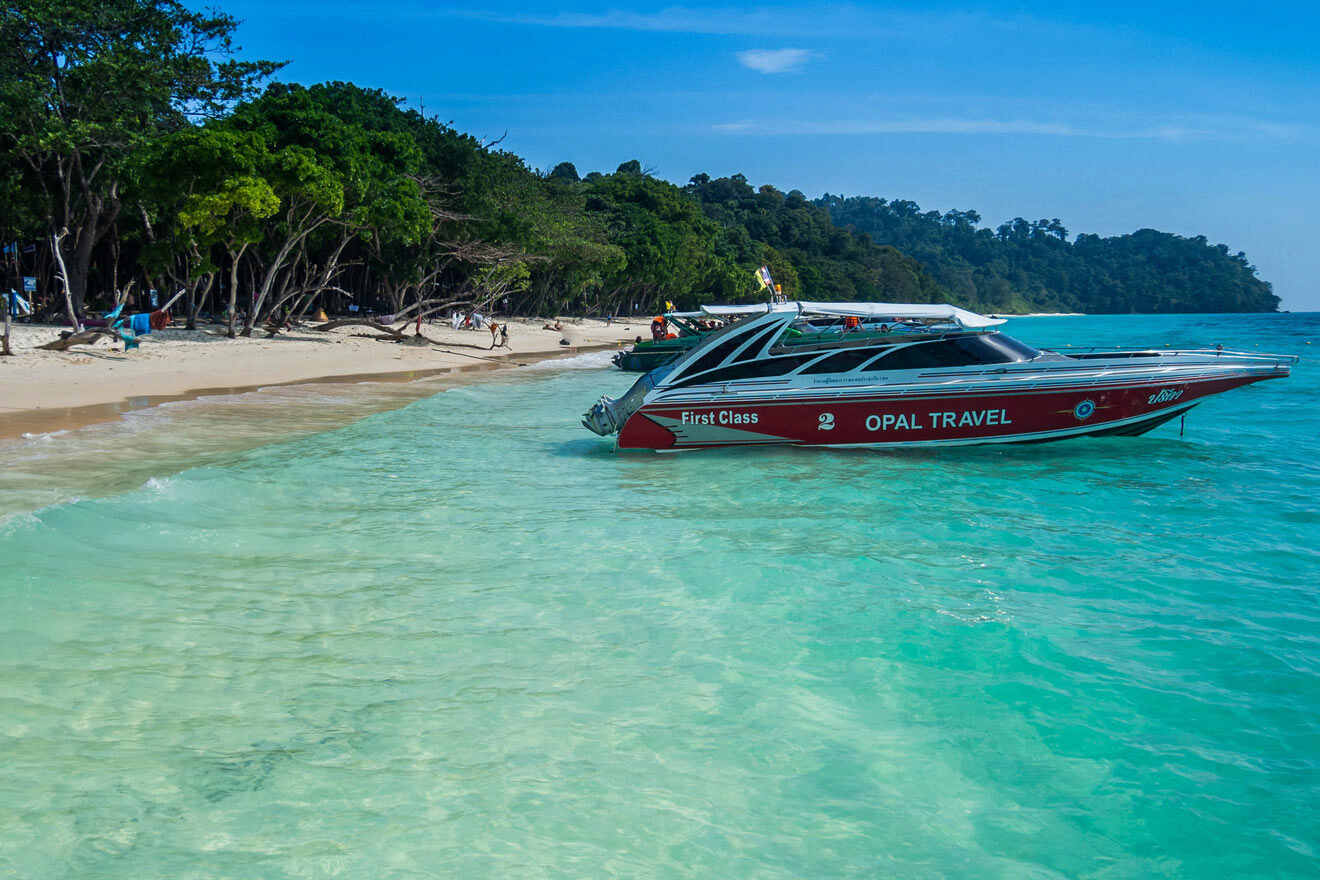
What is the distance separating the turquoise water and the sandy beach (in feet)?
26.1

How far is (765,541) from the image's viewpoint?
8734 mm

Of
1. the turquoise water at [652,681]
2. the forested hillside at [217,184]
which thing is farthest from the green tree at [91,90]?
the turquoise water at [652,681]

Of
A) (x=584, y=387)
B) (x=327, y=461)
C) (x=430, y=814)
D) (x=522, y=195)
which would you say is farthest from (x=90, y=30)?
(x=430, y=814)

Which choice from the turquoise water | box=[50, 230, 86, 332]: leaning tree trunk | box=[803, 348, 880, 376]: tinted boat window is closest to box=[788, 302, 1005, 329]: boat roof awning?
box=[803, 348, 880, 376]: tinted boat window

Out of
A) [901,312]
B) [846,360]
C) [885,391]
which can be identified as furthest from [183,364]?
[885,391]

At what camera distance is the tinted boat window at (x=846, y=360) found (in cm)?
1260

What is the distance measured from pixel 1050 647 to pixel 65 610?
21.1ft

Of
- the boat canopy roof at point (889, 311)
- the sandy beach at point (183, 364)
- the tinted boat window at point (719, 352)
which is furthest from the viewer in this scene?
the sandy beach at point (183, 364)

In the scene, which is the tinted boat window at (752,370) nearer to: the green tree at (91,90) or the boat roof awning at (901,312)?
the boat roof awning at (901,312)

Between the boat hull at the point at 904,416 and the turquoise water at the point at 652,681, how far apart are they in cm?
182

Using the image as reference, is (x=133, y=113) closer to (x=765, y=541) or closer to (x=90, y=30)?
(x=90, y=30)

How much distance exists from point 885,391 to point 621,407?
348cm

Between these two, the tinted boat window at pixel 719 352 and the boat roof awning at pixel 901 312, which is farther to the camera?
the boat roof awning at pixel 901 312

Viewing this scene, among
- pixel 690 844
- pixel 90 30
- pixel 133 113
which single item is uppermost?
pixel 90 30
